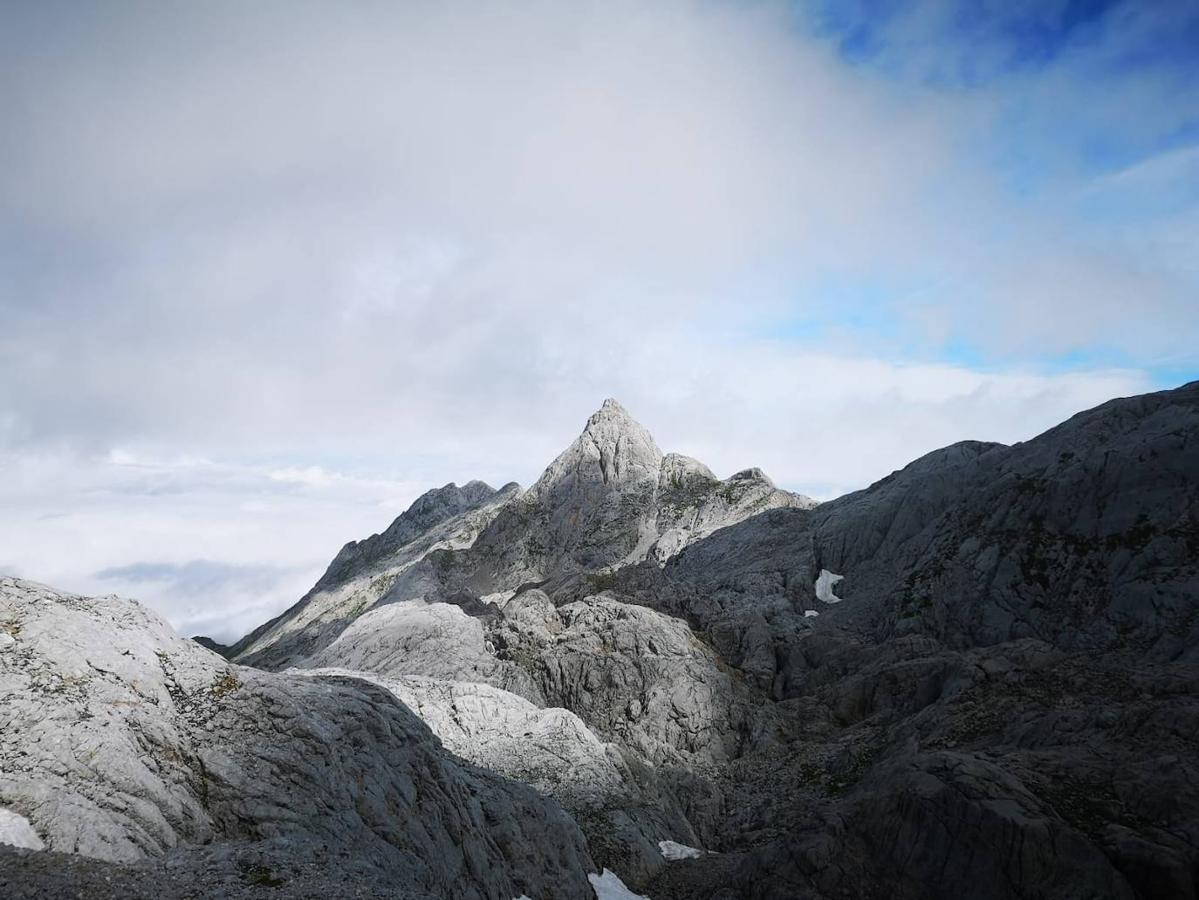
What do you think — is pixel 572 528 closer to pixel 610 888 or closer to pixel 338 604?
pixel 338 604

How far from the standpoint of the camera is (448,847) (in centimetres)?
3650

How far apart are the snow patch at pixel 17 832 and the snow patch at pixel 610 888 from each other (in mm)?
30751

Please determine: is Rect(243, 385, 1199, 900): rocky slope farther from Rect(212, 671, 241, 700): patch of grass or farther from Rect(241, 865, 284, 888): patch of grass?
Rect(212, 671, 241, 700): patch of grass

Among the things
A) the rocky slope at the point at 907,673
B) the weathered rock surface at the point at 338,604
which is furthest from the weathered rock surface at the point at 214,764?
the weathered rock surface at the point at 338,604

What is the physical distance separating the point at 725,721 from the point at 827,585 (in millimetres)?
33331

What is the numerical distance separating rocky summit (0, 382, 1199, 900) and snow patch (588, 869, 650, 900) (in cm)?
28

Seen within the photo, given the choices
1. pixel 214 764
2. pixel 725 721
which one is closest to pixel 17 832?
pixel 214 764

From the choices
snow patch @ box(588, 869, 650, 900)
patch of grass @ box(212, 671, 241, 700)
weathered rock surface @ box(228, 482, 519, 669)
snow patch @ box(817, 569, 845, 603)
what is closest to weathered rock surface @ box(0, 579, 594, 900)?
patch of grass @ box(212, 671, 241, 700)

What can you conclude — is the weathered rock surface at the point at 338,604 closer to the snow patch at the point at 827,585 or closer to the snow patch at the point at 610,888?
the snow patch at the point at 827,585

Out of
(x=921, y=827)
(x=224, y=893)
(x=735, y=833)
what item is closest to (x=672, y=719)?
(x=735, y=833)

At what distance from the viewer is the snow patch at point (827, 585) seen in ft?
334

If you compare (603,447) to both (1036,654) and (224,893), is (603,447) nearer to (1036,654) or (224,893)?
(1036,654)

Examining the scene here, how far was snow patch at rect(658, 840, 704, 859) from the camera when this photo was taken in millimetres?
53197

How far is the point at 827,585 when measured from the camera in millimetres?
104500
